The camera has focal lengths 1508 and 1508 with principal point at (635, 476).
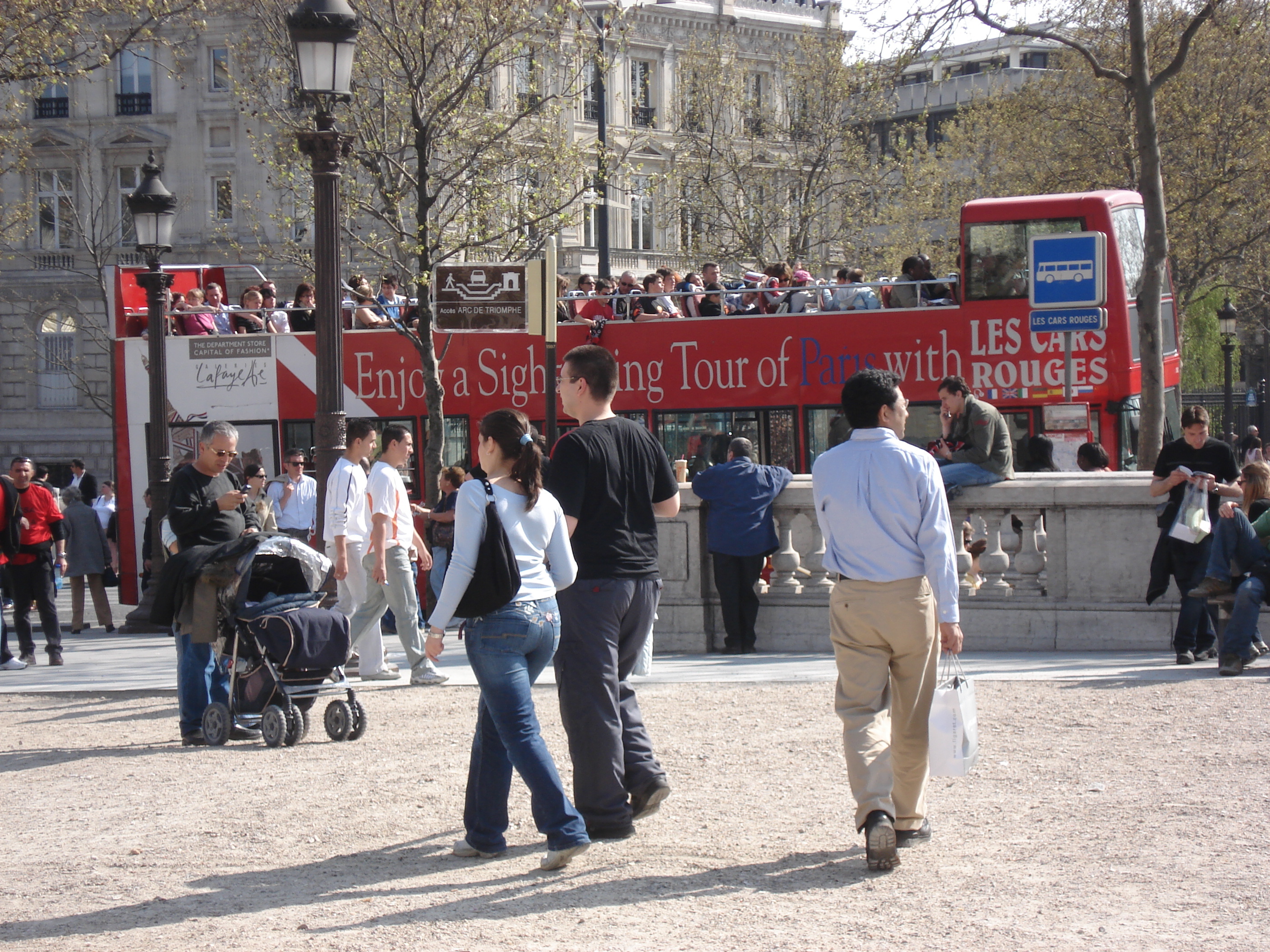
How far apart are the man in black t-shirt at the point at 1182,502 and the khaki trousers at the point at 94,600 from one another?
37.4 feet

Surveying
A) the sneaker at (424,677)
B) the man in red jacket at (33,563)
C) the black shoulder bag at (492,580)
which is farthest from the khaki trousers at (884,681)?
the man in red jacket at (33,563)

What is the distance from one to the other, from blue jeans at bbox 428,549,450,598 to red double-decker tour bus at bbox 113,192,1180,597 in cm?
376

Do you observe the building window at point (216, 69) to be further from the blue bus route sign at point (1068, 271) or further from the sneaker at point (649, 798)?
the sneaker at point (649, 798)

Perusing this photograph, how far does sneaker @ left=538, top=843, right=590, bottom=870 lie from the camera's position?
539 cm

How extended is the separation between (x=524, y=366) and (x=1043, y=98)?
16.3 metres

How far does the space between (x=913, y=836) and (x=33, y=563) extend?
10010mm

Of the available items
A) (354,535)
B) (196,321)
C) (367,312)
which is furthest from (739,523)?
(196,321)

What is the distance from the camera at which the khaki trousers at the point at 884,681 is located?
533cm

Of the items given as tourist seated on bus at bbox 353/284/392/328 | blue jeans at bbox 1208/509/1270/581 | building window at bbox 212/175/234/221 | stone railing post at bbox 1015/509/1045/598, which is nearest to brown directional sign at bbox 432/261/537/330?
stone railing post at bbox 1015/509/1045/598

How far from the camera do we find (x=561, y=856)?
17.7 feet

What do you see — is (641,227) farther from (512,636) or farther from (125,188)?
(512,636)

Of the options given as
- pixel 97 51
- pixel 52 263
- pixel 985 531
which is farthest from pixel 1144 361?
pixel 52 263

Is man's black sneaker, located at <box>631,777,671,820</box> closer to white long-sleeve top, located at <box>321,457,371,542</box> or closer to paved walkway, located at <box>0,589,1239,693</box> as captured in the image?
paved walkway, located at <box>0,589,1239,693</box>

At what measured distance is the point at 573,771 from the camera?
5.85 meters
